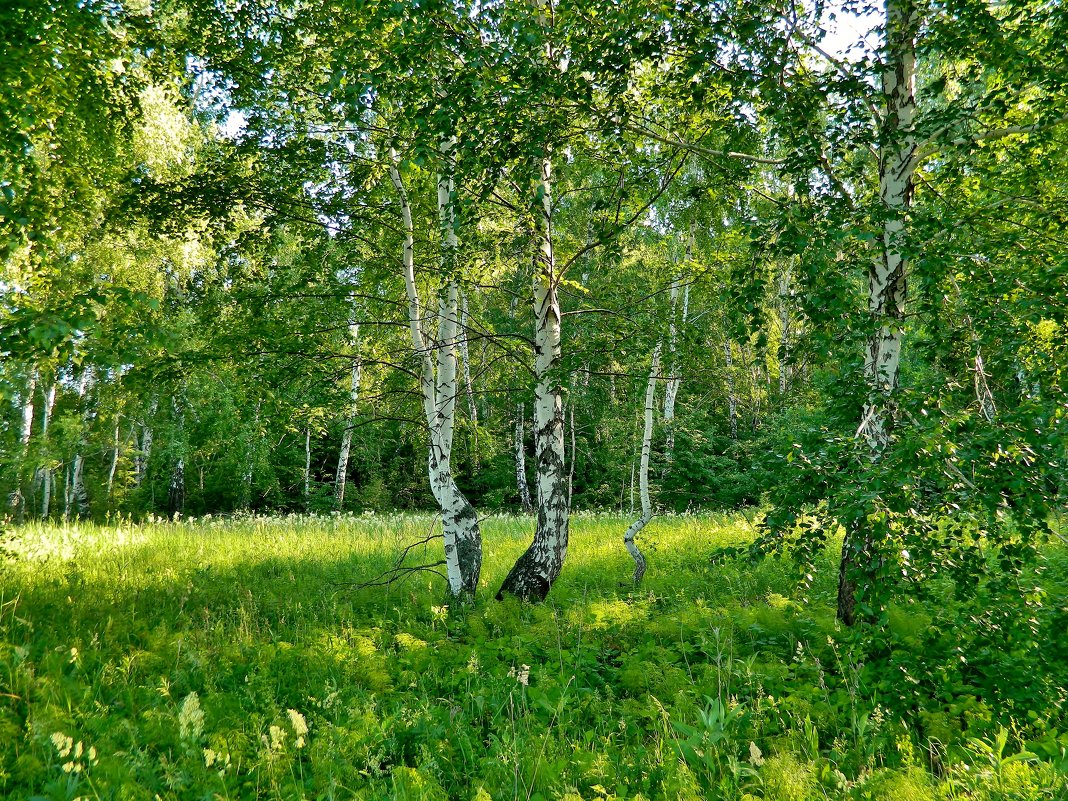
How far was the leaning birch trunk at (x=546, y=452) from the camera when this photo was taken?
634cm

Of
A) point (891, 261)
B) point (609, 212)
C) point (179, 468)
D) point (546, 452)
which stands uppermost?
point (609, 212)

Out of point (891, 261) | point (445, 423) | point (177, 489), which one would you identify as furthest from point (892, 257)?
point (177, 489)

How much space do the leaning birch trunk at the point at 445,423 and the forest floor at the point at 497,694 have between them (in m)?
0.51

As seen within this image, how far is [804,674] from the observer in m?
4.54

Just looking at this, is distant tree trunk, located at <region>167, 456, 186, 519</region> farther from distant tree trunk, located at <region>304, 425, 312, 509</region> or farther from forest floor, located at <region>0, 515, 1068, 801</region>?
forest floor, located at <region>0, 515, 1068, 801</region>

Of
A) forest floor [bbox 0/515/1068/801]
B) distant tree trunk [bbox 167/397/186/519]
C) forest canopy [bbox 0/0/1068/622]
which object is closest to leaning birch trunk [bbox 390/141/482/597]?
forest canopy [bbox 0/0/1068/622]

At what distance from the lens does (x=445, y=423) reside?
21.2ft

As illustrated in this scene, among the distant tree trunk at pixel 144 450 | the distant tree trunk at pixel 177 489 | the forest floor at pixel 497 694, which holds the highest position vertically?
the distant tree trunk at pixel 144 450

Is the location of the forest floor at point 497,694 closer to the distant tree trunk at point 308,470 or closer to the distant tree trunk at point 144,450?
the distant tree trunk at point 308,470

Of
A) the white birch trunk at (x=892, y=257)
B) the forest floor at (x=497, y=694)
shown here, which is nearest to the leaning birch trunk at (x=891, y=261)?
the white birch trunk at (x=892, y=257)

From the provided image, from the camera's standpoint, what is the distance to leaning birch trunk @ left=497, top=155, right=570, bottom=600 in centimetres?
634

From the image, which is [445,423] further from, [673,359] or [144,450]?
[144,450]

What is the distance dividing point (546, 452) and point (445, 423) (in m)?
1.21

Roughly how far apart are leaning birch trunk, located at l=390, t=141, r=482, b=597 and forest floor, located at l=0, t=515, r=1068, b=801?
509mm
